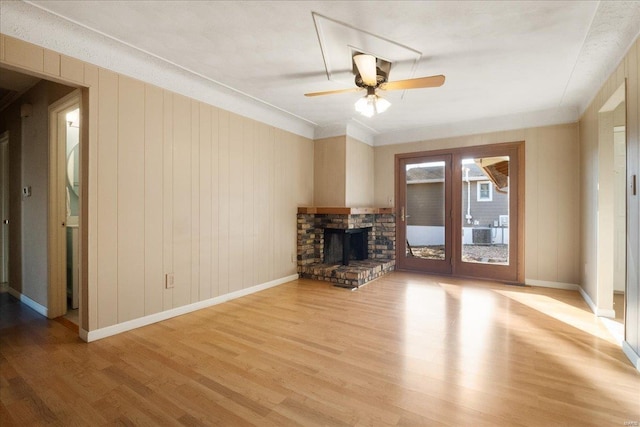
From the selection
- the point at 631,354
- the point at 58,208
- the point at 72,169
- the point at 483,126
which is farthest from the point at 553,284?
the point at 72,169

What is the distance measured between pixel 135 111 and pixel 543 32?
11.8ft

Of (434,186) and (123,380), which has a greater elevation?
(434,186)

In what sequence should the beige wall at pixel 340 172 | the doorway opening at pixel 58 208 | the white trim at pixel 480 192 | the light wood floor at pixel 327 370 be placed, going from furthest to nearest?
the beige wall at pixel 340 172 < the white trim at pixel 480 192 < the doorway opening at pixel 58 208 < the light wood floor at pixel 327 370

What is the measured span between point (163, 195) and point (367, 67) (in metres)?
2.34

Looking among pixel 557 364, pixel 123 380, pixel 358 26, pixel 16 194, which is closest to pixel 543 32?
pixel 358 26

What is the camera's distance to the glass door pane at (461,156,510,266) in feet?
15.5

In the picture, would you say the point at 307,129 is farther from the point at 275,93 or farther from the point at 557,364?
the point at 557,364

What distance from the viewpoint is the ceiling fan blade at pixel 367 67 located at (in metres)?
2.48

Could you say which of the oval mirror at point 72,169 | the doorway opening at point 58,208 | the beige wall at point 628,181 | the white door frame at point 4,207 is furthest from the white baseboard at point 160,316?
the beige wall at point 628,181

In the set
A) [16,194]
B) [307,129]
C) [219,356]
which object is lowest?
[219,356]

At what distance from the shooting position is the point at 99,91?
102 inches

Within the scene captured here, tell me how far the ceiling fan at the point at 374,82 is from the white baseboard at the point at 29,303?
3763 mm

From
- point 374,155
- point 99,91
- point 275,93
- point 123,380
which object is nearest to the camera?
point 123,380

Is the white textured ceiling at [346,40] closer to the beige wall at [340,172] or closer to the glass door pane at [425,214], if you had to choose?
the beige wall at [340,172]
